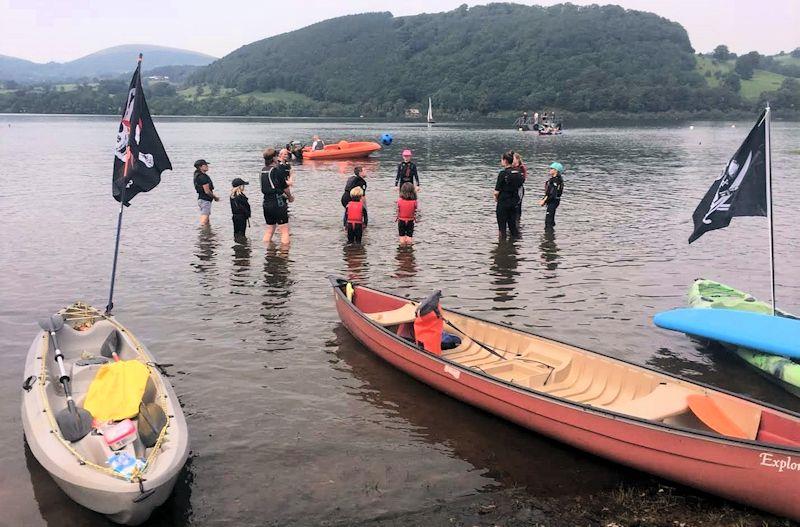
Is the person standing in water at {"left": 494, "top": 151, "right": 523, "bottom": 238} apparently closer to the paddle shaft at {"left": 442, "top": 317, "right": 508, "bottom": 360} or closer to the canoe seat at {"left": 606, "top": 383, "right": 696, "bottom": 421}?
the paddle shaft at {"left": 442, "top": 317, "right": 508, "bottom": 360}

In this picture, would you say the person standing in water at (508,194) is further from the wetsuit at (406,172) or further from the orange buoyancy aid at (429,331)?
the orange buoyancy aid at (429,331)

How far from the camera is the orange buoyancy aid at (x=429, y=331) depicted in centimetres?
993

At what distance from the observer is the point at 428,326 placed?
9.96 meters

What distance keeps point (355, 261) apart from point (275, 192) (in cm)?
283

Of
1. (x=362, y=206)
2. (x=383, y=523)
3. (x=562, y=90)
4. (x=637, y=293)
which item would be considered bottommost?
(x=383, y=523)

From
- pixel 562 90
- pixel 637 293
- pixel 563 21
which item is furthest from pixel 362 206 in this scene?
pixel 563 21

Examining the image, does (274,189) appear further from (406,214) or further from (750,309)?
(750,309)

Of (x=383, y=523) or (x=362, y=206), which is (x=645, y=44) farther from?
(x=383, y=523)

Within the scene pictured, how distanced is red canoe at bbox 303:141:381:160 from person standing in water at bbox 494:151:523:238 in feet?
83.8

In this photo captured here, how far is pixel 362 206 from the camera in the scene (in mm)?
17812

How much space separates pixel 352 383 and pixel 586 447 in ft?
12.5

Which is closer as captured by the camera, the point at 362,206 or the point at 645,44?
the point at 362,206

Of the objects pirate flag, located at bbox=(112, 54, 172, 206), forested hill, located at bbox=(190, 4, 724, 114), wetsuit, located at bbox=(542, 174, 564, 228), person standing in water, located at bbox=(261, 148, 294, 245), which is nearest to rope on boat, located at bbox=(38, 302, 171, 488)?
pirate flag, located at bbox=(112, 54, 172, 206)

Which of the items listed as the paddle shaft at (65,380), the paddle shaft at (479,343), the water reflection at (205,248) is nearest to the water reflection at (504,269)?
the paddle shaft at (479,343)
